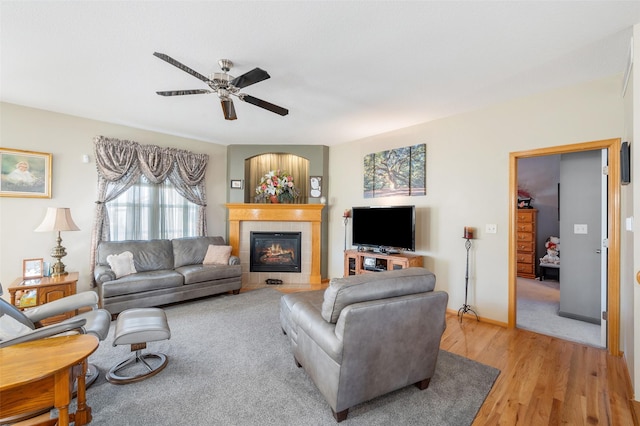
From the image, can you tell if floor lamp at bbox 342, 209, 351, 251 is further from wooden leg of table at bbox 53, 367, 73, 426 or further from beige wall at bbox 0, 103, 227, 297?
wooden leg of table at bbox 53, 367, 73, 426

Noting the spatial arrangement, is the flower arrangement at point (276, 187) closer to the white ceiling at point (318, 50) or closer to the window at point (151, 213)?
the window at point (151, 213)

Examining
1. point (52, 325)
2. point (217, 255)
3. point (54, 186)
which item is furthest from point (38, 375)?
point (54, 186)

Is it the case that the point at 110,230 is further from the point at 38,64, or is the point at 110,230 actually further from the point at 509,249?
the point at 509,249

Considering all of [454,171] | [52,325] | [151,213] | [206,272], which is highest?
[454,171]

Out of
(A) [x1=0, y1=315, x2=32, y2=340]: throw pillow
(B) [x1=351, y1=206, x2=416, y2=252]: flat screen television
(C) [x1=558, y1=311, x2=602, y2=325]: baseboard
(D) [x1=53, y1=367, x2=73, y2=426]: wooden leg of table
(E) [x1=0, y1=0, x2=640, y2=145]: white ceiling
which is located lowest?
(C) [x1=558, y1=311, x2=602, y2=325]: baseboard

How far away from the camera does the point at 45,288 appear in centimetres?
319

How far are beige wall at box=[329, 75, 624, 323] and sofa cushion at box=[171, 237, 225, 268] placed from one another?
334cm

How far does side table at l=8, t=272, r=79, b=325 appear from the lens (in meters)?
3.08

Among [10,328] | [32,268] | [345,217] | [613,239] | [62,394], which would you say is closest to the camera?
[62,394]

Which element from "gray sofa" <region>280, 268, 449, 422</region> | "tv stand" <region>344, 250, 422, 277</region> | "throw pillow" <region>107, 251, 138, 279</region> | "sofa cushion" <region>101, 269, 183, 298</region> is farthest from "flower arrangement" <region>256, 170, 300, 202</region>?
"gray sofa" <region>280, 268, 449, 422</region>

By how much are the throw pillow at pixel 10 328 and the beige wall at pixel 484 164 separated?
4.28 metres

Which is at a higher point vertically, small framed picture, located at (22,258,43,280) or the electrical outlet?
the electrical outlet

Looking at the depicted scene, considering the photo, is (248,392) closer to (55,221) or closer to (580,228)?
(55,221)

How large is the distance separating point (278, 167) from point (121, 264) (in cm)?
325
